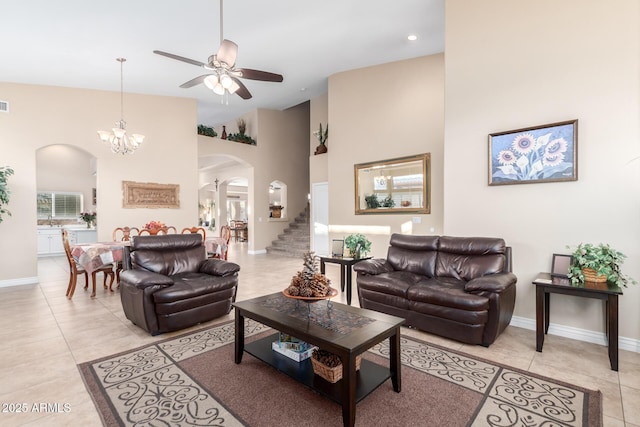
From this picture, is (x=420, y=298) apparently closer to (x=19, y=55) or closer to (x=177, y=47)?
(x=177, y=47)

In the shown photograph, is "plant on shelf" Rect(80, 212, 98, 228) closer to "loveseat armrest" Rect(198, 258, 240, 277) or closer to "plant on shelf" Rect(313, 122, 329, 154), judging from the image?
"plant on shelf" Rect(313, 122, 329, 154)

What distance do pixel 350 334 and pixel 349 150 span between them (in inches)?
218

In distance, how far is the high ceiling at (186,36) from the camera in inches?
157

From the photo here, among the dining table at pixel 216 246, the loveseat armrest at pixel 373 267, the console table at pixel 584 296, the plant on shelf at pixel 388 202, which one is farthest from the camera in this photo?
the plant on shelf at pixel 388 202

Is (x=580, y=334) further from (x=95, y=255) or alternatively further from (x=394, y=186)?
(x=95, y=255)

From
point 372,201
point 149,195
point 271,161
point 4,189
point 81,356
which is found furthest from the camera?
point 271,161

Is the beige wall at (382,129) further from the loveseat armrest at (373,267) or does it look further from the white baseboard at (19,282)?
the white baseboard at (19,282)

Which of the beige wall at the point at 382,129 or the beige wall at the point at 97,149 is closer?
the beige wall at the point at 97,149

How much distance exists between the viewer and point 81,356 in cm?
278

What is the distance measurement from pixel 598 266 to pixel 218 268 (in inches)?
151

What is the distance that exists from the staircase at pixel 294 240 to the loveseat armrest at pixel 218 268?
4584 mm

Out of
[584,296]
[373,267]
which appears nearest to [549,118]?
[584,296]

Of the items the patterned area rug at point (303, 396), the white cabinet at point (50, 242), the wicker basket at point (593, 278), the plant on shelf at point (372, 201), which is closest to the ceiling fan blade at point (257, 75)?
the patterned area rug at point (303, 396)

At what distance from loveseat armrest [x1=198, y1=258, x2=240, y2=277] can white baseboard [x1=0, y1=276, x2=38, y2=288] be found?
4.06 m
